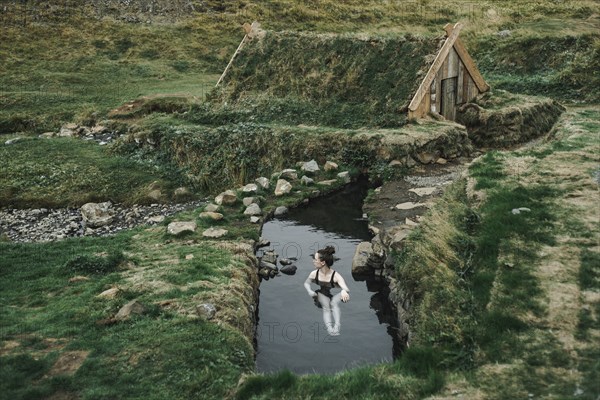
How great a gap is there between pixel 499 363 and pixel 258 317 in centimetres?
558

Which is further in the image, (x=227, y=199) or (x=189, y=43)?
(x=189, y=43)

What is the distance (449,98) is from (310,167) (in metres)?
7.10

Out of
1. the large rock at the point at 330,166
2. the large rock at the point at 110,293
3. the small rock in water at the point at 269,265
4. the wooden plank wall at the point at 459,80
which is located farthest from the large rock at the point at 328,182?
the large rock at the point at 110,293

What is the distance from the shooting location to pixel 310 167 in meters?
19.9

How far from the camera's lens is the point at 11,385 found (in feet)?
28.2

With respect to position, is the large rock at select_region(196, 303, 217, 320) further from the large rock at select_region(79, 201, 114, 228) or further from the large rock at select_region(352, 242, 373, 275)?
the large rock at select_region(79, 201, 114, 228)

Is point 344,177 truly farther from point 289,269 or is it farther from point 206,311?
point 206,311

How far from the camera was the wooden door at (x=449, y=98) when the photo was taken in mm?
22875

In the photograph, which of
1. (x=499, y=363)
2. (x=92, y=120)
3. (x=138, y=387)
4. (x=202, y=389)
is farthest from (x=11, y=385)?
(x=92, y=120)

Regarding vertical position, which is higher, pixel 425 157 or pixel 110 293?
pixel 425 157

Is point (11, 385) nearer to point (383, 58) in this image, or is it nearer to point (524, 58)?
point (383, 58)

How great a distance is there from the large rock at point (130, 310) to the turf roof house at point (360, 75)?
1339 centimetres

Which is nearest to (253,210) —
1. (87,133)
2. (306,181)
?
(306,181)

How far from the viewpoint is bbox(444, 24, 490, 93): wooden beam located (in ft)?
73.5
